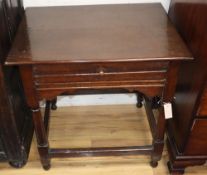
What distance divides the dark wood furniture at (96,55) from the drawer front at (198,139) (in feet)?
0.38

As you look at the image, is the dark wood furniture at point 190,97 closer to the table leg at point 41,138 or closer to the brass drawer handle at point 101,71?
the brass drawer handle at point 101,71

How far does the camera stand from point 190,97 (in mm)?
1076

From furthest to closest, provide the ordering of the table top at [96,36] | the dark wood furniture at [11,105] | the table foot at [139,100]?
the table foot at [139,100] < the dark wood furniture at [11,105] < the table top at [96,36]

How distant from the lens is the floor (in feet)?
4.33

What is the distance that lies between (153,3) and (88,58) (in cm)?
55

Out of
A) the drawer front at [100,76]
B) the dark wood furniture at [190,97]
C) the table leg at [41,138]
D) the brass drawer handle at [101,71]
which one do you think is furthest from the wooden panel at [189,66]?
the table leg at [41,138]

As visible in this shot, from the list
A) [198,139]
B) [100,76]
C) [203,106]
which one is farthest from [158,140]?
[100,76]

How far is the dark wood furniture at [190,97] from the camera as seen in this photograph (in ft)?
3.18

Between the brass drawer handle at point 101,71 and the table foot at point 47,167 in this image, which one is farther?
the table foot at point 47,167

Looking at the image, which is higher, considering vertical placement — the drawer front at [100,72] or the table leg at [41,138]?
the drawer front at [100,72]

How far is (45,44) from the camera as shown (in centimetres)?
99

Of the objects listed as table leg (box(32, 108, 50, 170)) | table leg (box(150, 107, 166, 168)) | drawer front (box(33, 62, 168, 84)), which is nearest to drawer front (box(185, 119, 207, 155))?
table leg (box(150, 107, 166, 168))

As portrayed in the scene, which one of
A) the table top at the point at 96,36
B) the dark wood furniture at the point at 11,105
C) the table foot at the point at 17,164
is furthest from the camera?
the table foot at the point at 17,164

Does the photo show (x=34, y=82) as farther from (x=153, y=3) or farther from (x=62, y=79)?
(x=153, y=3)
